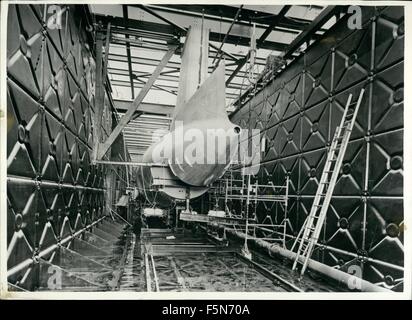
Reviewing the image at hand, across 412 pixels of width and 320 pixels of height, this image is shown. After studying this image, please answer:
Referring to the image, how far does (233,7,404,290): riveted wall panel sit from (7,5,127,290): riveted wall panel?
356 cm

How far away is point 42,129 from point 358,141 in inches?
144

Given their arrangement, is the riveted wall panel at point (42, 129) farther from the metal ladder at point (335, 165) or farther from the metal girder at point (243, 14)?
the metal ladder at point (335, 165)

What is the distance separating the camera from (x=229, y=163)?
521 centimetres

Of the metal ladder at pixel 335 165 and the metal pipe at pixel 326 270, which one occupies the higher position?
the metal ladder at pixel 335 165

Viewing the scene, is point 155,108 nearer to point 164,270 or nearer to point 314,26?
point 314,26

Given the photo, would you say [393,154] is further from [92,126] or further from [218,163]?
[92,126]

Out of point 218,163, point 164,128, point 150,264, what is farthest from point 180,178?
point 164,128

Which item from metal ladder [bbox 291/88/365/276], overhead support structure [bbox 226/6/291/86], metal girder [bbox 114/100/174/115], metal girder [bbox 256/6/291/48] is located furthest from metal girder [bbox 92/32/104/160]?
metal girder [bbox 114/100/174/115]

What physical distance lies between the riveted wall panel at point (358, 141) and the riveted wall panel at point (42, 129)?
3.56 meters

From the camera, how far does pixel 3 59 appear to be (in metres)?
2.22

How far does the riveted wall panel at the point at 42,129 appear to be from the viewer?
2402 mm
